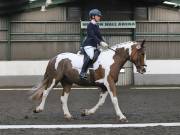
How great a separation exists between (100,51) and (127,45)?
698 mm

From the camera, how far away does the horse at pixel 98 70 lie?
13.4 meters

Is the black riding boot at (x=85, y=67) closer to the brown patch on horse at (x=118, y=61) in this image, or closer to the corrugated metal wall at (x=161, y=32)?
the brown patch on horse at (x=118, y=61)

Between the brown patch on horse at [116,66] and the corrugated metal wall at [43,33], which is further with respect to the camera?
the corrugated metal wall at [43,33]

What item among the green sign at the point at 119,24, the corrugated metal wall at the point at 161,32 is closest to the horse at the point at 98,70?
the green sign at the point at 119,24

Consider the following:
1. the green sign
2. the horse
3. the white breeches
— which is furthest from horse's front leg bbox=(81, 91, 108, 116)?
the green sign

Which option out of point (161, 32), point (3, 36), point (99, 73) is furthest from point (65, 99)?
point (161, 32)

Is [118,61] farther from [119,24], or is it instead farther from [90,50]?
[119,24]

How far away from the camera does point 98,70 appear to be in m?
13.5

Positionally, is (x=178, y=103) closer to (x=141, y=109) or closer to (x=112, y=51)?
(x=141, y=109)

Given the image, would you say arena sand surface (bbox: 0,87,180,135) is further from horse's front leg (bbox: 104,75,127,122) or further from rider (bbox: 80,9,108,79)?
rider (bbox: 80,9,108,79)

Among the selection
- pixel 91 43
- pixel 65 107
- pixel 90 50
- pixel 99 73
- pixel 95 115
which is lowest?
pixel 95 115

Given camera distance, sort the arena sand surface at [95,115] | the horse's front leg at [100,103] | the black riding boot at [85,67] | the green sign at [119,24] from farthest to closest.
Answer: the green sign at [119,24] < the horse's front leg at [100,103] < the black riding boot at [85,67] < the arena sand surface at [95,115]

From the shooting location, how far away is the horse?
13391 mm

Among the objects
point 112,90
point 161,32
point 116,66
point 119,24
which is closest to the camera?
point 112,90
